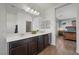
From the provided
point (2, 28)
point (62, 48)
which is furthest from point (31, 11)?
point (62, 48)

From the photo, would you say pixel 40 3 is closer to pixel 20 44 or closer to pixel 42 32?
pixel 42 32

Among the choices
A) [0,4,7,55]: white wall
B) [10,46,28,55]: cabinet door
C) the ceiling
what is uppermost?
the ceiling

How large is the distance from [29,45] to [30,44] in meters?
0.03

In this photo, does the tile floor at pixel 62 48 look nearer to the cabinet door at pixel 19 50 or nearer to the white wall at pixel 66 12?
the cabinet door at pixel 19 50

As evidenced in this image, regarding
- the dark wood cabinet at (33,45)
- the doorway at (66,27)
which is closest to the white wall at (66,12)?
the doorway at (66,27)

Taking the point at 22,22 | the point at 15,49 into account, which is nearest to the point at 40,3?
the point at 22,22

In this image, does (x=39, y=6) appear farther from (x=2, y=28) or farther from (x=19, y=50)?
(x=19, y=50)

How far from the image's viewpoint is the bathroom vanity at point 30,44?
1.48 meters

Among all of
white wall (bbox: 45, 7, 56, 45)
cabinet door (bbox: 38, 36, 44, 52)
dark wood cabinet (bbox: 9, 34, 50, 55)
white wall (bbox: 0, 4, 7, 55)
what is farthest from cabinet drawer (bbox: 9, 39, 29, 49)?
white wall (bbox: 45, 7, 56, 45)

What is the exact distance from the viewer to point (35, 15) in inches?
63.1

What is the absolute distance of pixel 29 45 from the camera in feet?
5.76

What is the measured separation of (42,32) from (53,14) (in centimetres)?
40

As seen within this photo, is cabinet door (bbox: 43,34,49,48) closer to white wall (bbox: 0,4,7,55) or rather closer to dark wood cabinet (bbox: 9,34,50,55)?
dark wood cabinet (bbox: 9,34,50,55)

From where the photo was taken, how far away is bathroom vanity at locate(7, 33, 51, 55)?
148 cm
